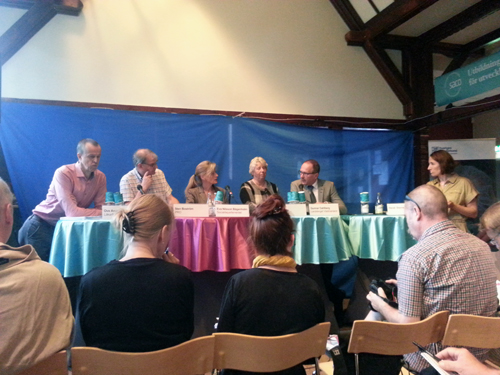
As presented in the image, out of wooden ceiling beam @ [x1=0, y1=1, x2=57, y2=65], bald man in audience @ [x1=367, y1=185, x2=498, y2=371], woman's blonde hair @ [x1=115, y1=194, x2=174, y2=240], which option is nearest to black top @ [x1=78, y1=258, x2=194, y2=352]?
woman's blonde hair @ [x1=115, y1=194, x2=174, y2=240]

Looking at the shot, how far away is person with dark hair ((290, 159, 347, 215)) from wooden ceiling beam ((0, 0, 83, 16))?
121 inches

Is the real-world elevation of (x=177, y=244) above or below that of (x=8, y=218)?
below

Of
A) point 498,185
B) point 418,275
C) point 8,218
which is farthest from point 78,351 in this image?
point 498,185

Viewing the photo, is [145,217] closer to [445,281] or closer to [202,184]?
[445,281]

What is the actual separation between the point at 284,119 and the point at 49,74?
2.77m

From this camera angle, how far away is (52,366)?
3.11 feet

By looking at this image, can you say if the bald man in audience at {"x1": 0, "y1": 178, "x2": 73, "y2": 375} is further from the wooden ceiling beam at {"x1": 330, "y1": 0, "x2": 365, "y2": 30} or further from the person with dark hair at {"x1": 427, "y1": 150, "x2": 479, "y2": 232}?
the wooden ceiling beam at {"x1": 330, "y1": 0, "x2": 365, "y2": 30}

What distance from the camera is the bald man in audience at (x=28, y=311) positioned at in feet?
2.90

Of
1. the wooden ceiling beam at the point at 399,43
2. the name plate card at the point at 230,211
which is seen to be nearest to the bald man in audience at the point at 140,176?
the name plate card at the point at 230,211

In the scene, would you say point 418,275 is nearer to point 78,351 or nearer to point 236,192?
point 78,351

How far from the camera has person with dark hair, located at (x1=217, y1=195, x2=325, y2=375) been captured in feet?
3.81

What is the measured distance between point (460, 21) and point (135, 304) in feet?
16.0

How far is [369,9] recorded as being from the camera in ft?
14.8

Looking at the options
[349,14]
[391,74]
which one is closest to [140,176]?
[349,14]
